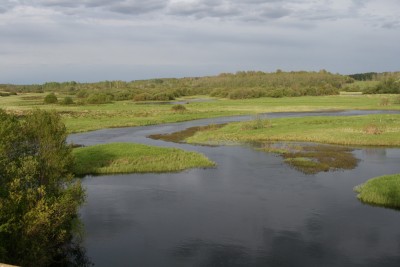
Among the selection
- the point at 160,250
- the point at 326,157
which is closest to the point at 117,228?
the point at 160,250

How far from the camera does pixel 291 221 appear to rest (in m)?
28.6

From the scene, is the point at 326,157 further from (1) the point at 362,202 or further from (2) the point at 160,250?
(2) the point at 160,250

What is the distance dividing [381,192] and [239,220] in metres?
11.4

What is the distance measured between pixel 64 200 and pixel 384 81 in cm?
16820

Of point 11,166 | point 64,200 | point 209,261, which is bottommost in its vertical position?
point 209,261

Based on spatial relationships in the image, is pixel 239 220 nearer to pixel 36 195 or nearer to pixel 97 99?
pixel 36 195

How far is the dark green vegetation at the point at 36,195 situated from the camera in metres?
20.2

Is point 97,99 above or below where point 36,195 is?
above

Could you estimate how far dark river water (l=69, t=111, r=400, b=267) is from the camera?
933 inches

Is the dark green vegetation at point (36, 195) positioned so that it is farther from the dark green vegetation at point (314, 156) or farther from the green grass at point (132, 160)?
the dark green vegetation at point (314, 156)

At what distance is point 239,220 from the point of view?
2902 cm

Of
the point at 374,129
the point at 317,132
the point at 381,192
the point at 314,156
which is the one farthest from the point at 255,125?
the point at 381,192

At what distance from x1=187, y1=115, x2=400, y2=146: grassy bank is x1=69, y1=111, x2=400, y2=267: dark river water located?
51.5 ft

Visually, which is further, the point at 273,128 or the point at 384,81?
the point at 384,81
